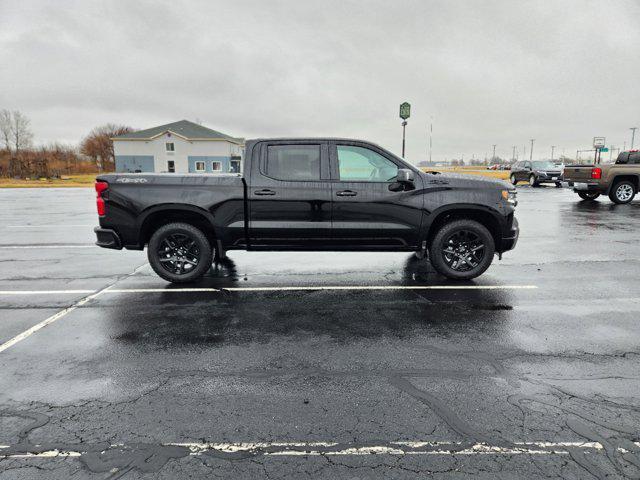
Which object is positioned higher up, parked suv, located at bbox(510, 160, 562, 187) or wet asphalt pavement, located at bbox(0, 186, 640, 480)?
parked suv, located at bbox(510, 160, 562, 187)

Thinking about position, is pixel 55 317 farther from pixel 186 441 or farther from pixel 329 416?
pixel 329 416

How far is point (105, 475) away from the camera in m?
2.16

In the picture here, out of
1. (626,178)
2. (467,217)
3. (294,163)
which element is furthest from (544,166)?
(294,163)

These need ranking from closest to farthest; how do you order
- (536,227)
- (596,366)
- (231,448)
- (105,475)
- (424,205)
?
(105,475) < (231,448) < (596,366) < (424,205) < (536,227)

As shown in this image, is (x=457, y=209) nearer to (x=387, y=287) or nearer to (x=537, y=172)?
(x=387, y=287)

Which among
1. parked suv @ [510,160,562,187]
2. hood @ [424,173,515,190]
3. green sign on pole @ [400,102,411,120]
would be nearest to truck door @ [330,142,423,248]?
hood @ [424,173,515,190]

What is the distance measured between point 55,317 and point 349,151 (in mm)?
4283

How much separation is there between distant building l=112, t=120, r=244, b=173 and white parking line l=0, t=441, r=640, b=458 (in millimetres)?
54853

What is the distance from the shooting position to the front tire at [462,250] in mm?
5809

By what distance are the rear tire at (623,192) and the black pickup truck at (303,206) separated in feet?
44.5

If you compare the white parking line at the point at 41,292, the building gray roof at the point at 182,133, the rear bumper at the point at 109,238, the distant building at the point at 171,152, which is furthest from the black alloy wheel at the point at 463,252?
the building gray roof at the point at 182,133

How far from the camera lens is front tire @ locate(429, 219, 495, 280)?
581 centimetres

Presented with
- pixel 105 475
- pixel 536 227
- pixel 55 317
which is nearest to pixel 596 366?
pixel 105 475

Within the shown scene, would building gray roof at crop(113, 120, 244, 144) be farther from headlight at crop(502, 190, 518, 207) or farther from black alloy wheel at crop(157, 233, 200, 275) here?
headlight at crop(502, 190, 518, 207)
